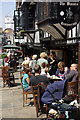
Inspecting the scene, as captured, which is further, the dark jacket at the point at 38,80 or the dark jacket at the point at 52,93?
the dark jacket at the point at 38,80

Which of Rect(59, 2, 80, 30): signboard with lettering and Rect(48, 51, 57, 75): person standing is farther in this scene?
Rect(48, 51, 57, 75): person standing

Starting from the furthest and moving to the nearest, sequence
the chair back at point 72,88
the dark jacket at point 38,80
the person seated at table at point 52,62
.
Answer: the person seated at table at point 52,62 < the dark jacket at point 38,80 < the chair back at point 72,88

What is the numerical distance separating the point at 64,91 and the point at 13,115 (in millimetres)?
1750

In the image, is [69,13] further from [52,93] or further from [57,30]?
[52,93]

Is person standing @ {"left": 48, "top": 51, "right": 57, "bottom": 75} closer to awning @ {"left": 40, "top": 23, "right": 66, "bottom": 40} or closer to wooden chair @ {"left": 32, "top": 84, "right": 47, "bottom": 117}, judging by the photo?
awning @ {"left": 40, "top": 23, "right": 66, "bottom": 40}

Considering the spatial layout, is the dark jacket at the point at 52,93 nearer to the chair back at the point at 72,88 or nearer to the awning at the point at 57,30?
the chair back at the point at 72,88

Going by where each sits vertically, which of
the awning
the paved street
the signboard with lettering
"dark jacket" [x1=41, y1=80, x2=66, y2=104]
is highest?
the signboard with lettering

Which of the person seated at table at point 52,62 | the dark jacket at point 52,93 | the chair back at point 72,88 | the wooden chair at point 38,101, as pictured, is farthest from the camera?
the person seated at table at point 52,62

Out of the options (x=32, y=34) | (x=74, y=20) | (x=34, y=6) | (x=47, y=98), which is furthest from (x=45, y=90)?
(x=32, y=34)

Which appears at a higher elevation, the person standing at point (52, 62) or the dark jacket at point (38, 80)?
the dark jacket at point (38, 80)

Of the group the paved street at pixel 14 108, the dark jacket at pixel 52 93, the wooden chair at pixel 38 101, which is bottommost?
the paved street at pixel 14 108

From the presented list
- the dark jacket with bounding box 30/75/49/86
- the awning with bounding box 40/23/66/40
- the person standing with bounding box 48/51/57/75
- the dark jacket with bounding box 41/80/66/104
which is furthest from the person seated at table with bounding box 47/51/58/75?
the dark jacket with bounding box 41/80/66/104

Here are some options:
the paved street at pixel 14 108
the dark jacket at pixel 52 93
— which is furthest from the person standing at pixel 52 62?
the dark jacket at pixel 52 93

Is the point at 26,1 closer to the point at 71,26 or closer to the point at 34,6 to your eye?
the point at 34,6
